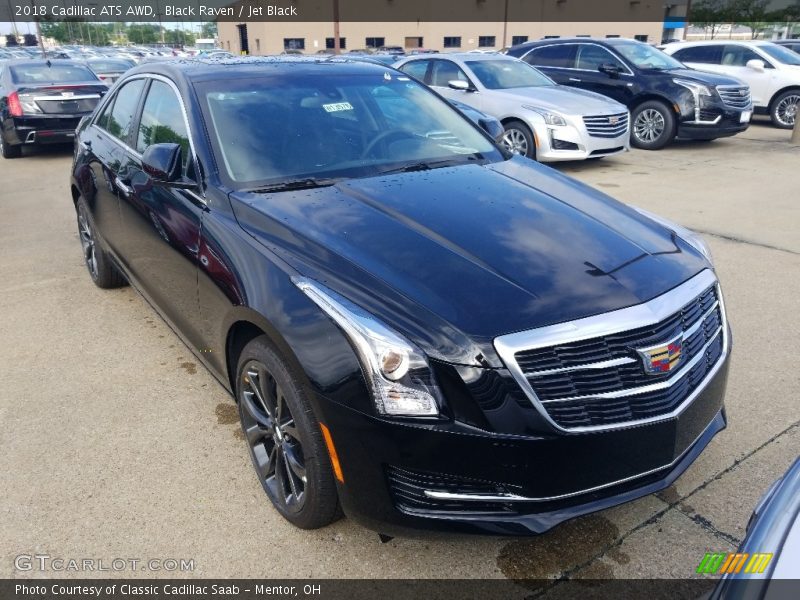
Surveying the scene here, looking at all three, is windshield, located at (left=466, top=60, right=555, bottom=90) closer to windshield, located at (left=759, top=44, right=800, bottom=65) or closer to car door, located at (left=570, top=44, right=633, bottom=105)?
car door, located at (left=570, top=44, right=633, bottom=105)

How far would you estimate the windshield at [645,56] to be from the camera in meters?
11.6

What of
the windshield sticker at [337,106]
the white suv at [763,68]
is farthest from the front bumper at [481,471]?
the white suv at [763,68]

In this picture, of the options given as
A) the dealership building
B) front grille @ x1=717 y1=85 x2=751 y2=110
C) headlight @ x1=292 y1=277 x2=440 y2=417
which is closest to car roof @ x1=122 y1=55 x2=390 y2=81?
headlight @ x1=292 y1=277 x2=440 y2=417

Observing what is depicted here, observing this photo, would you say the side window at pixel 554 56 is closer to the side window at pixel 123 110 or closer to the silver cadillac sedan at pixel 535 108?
the silver cadillac sedan at pixel 535 108

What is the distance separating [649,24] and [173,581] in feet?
216

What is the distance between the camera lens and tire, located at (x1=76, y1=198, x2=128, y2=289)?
4938mm

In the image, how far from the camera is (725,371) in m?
2.62

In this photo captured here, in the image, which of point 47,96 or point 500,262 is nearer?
point 500,262

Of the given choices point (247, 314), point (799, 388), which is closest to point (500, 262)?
point (247, 314)


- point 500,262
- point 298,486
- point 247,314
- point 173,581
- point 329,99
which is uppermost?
point 329,99

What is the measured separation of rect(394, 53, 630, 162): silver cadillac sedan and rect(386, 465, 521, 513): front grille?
7579 mm

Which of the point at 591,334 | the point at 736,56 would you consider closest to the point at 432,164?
the point at 591,334

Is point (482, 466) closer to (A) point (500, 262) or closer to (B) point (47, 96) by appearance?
(A) point (500, 262)

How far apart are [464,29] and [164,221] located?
191ft
